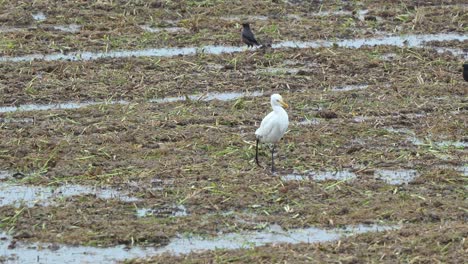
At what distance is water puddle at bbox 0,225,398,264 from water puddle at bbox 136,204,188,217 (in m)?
0.61

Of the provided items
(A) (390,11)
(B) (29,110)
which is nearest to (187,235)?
(B) (29,110)

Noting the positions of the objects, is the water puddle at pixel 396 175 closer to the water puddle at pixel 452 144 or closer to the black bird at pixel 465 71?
the water puddle at pixel 452 144

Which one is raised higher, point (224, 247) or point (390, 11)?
point (224, 247)

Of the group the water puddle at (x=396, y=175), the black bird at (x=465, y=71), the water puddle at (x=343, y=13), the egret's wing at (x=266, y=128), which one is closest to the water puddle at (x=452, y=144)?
the water puddle at (x=396, y=175)

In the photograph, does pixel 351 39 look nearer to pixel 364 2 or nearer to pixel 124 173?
pixel 364 2

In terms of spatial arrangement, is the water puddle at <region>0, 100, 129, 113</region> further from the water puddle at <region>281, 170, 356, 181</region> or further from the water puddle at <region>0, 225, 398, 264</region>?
the water puddle at <region>0, 225, 398, 264</region>

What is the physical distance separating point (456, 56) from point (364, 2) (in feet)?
13.8

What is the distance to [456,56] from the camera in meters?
17.4

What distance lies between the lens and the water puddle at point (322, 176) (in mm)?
11883

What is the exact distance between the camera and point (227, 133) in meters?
13.4

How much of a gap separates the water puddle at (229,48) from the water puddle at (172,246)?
693 centimetres

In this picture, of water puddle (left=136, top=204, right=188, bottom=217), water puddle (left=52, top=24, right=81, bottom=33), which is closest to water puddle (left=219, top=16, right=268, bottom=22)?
water puddle (left=52, top=24, right=81, bottom=33)

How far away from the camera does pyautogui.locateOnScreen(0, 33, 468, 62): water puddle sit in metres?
17.0

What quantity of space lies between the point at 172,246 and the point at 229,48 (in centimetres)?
822
